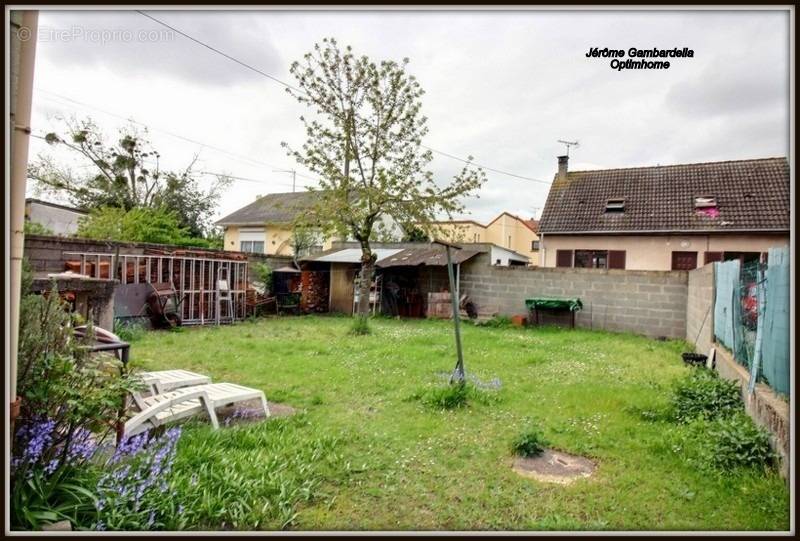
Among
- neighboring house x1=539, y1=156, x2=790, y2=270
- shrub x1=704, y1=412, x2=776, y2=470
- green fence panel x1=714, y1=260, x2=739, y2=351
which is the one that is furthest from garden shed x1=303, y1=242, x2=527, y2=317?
shrub x1=704, y1=412, x2=776, y2=470

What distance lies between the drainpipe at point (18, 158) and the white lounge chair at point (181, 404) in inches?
62.7

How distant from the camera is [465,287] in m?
14.5

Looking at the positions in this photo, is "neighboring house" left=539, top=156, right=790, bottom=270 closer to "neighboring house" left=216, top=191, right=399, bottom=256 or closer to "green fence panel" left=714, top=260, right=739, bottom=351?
"green fence panel" left=714, top=260, right=739, bottom=351

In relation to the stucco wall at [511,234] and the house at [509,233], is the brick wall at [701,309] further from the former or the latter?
the stucco wall at [511,234]

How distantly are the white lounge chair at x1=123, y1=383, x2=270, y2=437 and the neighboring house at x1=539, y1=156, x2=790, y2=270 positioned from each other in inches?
613

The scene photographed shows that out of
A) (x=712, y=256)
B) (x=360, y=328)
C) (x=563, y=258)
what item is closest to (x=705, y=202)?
(x=712, y=256)

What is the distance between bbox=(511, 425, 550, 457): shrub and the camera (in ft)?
12.7

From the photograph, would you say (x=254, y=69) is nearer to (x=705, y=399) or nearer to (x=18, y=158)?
(x=18, y=158)

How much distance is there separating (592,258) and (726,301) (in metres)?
12.3

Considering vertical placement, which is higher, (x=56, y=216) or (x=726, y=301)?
(x=56, y=216)

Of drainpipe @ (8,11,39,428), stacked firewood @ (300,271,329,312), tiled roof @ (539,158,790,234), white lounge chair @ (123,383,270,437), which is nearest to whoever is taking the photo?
drainpipe @ (8,11,39,428)

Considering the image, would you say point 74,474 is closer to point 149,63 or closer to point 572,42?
point 572,42

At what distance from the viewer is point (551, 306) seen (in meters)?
12.4

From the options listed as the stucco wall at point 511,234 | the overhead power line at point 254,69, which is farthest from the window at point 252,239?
the overhead power line at point 254,69
